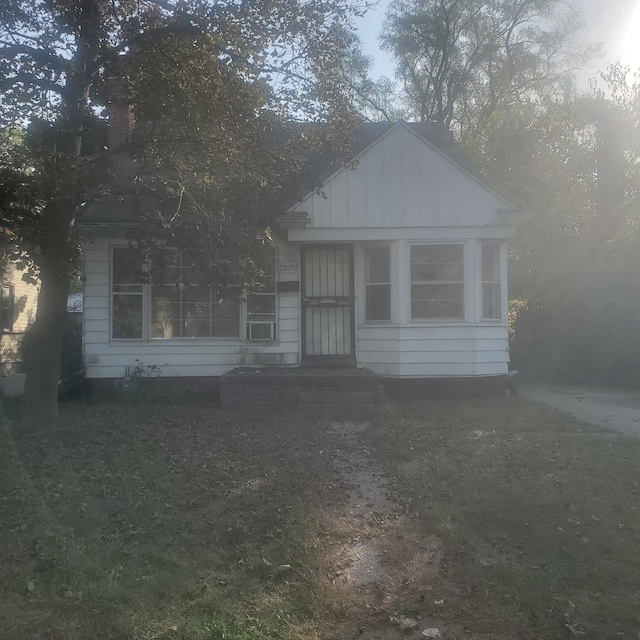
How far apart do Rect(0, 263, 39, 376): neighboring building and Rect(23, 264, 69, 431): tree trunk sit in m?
13.4

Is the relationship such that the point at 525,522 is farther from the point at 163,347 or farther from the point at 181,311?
the point at 181,311

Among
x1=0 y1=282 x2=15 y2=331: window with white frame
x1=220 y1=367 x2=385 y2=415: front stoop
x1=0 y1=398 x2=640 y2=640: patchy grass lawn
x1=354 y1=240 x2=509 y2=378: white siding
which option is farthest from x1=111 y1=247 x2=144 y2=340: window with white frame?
x1=0 y1=282 x2=15 y2=331: window with white frame

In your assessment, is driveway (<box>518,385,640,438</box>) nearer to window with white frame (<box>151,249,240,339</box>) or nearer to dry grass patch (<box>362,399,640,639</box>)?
dry grass patch (<box>362,399,640,639</box>)

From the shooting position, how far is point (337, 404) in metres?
10.8

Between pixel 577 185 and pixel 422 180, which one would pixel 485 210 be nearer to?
pixel 422 180


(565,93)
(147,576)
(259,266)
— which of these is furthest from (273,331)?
(565,93)

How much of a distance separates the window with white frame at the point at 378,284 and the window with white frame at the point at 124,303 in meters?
4.26

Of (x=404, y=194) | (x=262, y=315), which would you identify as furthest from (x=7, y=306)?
(x=404, y=194)

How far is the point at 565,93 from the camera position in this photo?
26.9 metres

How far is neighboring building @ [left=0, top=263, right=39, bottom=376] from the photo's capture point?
22438 millimetres

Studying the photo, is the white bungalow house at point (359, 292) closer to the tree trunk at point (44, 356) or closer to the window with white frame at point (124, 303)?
the window with white frame at point (124, 303)

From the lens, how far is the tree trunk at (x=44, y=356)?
934 centimetres

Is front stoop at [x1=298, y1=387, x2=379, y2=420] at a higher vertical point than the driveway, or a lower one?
higher

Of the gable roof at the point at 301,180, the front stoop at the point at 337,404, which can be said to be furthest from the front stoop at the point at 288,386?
the gable roof at the point at 301,180
